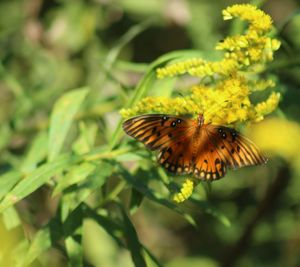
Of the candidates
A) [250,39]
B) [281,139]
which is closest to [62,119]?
[250,39]

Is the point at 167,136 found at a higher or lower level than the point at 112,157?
higher

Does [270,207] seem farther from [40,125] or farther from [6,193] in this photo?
[6,193]

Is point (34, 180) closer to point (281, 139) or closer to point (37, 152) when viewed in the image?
point (37, 152)

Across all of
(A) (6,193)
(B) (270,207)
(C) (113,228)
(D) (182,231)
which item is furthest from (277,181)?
(A) (6,193)

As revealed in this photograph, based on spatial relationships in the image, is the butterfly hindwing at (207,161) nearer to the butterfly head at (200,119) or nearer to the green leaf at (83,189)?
the butterfly head at (200,119)

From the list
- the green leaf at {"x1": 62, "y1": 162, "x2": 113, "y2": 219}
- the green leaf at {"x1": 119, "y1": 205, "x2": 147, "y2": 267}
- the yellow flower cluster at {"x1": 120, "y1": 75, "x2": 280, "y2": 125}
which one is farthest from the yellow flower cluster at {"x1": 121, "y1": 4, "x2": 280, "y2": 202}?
the green leaf at {"x1": 119, "y1": 205, "x2": 147, "y2": 267}

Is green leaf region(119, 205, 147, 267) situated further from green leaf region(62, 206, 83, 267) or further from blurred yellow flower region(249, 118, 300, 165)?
blurred yellow flower region(249, 118, 300, 165)
